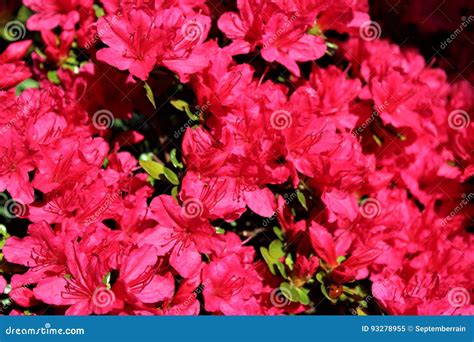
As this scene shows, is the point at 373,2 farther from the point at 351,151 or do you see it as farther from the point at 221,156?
the point at 221,156

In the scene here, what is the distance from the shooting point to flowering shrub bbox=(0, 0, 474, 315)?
177cm

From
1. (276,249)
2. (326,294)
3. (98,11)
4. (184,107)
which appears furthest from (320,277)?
(98,11)

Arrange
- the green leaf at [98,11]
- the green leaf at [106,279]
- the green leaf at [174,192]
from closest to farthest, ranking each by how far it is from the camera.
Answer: the green leaf at [106,279] → the green leaf at [174,192] → the green leaf at [98,11]

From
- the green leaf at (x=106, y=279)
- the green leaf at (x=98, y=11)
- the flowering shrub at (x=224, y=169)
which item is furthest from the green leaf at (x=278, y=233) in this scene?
the green leaf at (x=98, y=11)

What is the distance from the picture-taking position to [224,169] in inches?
71.1

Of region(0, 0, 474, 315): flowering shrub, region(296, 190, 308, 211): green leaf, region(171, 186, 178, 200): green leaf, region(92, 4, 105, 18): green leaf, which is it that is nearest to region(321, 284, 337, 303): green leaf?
region(0, 0, 474, 315): flowering shrub

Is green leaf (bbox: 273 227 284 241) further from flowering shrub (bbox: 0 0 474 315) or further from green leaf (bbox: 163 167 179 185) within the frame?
green leaf (bbox: 163 167 179 185)

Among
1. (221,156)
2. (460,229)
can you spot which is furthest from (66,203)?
(460,229)

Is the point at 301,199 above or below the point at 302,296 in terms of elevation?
above

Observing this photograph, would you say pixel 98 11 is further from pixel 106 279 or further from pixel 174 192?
pixel 106 279

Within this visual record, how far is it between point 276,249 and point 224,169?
1.21 feet

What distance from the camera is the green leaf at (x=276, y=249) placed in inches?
78.7

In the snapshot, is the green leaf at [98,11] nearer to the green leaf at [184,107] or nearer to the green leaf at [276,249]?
the green leaf at [184,107]

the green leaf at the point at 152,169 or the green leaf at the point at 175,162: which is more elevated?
the green leaf at the point at 175,162
